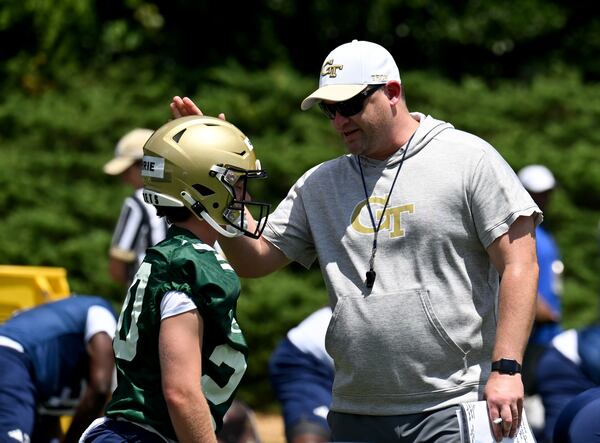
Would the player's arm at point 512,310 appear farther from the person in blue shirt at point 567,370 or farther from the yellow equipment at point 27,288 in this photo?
the yellow equipment at point 27,288

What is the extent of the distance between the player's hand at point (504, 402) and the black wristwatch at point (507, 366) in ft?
0.04

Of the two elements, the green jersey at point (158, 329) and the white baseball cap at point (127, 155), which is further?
the white baseball cap at point (127, 155)

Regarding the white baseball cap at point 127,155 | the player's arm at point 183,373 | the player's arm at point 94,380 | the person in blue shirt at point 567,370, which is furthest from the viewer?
the white baseball cap at point 127,155

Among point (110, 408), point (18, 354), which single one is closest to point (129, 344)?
point (110, 408)

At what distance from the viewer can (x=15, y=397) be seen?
205 inches

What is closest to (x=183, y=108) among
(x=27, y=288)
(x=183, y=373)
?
(x=183, y=373)

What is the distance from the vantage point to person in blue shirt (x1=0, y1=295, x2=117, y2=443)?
5242mm

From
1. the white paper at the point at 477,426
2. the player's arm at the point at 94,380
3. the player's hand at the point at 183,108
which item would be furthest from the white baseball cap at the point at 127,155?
the white paper at the point at 477,426

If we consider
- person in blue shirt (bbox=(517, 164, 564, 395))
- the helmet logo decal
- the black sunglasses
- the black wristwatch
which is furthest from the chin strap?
person in blue shirt (bbox=(517, 164, 564, 395))

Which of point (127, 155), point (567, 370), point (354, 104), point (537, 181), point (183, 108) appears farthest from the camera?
point (537, 181)

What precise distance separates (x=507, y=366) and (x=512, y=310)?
18cm

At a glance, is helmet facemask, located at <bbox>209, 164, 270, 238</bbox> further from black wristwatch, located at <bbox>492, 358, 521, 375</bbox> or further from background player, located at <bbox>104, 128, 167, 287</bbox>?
Answer: background player, located at <bbox>104, 128, 167, 287</bbox>

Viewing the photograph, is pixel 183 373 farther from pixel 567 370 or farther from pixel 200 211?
pixel 567 370

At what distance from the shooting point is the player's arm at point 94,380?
5.38 m
